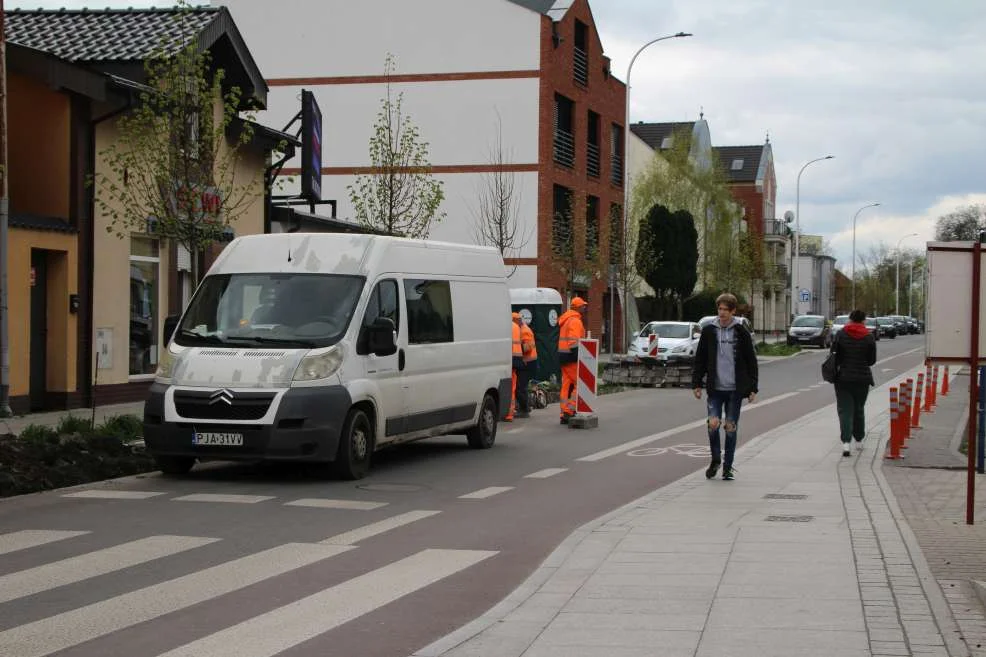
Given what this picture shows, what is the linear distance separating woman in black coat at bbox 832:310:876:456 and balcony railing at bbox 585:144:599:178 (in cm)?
3436

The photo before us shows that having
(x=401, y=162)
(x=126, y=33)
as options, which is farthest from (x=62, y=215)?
(x=401, y=162)

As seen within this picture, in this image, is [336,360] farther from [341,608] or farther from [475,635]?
[475,635]

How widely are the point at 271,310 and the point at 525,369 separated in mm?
8550

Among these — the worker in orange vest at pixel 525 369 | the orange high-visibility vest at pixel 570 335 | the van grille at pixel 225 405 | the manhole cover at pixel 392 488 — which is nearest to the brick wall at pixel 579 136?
the worker in orange vest at pixel 525 369

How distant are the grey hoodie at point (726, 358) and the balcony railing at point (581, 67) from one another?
3603 cm

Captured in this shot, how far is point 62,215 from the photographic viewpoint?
20719 millimetres

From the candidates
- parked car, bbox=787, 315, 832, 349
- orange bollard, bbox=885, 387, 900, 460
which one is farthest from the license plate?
parked car, bbox=787, 315, 832, 349

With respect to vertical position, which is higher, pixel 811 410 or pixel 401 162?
pixel 401 162

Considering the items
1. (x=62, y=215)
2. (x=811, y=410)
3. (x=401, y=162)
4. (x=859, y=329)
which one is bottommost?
(x=811, y=410)

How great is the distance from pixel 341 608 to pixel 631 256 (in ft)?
133

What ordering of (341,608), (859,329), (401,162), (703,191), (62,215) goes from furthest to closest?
(703,191) < (401,162) < (62,215) < (859,329) < (341,608)

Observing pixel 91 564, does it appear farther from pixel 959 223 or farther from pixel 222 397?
pixel 959 223

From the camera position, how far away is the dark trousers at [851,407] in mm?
16125

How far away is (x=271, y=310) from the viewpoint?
527 inches
